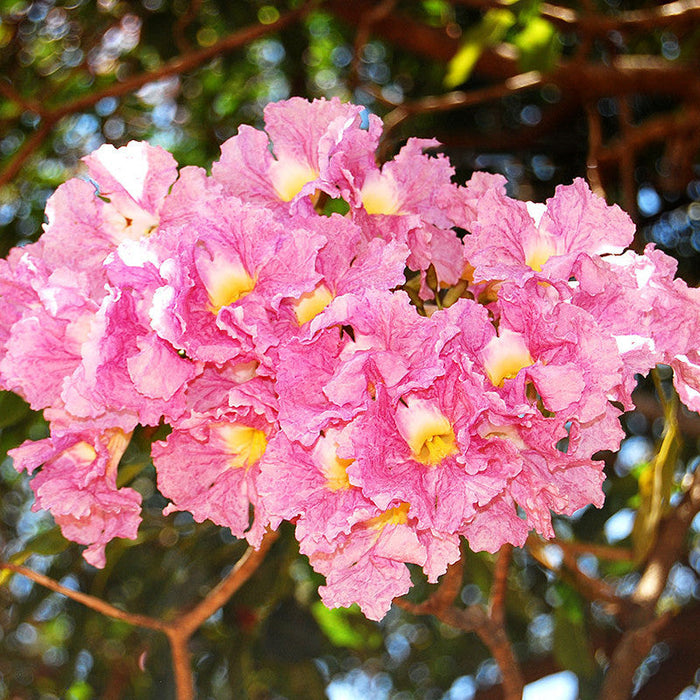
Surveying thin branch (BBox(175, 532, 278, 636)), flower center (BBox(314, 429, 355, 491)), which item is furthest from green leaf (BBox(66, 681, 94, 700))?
flower center (BBox(314, 429, 355, 491))

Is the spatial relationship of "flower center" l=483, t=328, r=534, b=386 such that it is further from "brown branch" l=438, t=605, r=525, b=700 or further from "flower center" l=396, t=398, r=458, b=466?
"brown branch" l=438, t=605, r=525, b=700

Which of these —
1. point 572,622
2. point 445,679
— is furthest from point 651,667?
point 572,622

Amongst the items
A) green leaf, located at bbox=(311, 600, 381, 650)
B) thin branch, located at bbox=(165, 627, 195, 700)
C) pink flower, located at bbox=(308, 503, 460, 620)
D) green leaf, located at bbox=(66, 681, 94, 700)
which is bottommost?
green leaf, located at bbox=(66, 681, 94, 700)

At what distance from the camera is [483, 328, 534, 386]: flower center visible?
76 centimetres

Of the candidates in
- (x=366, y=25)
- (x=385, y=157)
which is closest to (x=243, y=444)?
(x=385, y=157)

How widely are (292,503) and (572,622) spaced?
1.31 meters

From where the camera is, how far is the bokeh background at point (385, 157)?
2025 mm

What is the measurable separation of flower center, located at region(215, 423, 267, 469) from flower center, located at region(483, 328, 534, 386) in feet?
0.72

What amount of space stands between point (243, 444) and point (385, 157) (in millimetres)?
1200

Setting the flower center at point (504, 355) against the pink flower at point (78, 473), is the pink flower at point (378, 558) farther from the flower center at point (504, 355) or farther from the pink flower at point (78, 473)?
the pink flower at point (78, 473)

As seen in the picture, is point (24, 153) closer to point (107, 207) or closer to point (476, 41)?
point (476, 41)

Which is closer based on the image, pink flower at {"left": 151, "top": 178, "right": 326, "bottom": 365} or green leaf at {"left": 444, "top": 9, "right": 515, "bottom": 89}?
pink flower at {"left": 151, "top": 178, "right": 326, "bottom": 365}

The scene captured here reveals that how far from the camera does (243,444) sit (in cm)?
88

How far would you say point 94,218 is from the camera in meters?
0.94
